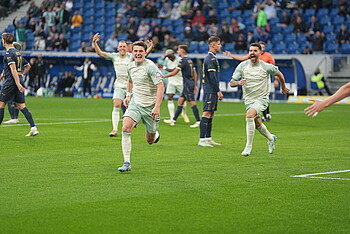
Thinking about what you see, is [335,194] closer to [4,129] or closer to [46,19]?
[4,129]

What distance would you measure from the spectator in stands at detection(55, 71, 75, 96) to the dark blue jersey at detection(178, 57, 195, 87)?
62.0ft

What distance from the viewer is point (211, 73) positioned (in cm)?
1459

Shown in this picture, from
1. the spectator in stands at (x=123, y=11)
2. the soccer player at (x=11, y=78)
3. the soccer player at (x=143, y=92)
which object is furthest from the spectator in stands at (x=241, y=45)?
the soccer player at (x=143, y=92)

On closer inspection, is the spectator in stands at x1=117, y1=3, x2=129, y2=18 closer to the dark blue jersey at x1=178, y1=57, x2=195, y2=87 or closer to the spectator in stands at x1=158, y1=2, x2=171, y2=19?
the spectator in stands at x1=158, y1=2, x2=171, y2=19

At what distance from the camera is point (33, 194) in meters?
8.64

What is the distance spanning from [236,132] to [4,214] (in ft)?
36.7

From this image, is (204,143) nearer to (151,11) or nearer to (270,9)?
(270,9)

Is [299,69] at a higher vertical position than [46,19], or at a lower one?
lower

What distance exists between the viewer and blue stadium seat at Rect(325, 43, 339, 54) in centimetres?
3391

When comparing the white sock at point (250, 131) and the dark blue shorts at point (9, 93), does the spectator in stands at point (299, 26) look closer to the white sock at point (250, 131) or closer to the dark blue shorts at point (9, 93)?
the dark blue shorts at point (9, 93)

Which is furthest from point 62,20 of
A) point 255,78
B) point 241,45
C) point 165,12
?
point 255,78

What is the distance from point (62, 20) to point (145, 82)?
30824 millimetres

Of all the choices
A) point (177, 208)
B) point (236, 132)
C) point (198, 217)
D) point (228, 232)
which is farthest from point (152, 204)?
point (236, 132)

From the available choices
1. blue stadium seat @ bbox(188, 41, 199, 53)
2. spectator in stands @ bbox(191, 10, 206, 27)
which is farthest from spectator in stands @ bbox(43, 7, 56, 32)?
blue stadium seat @ bbox(188, 41, 199, 53)
